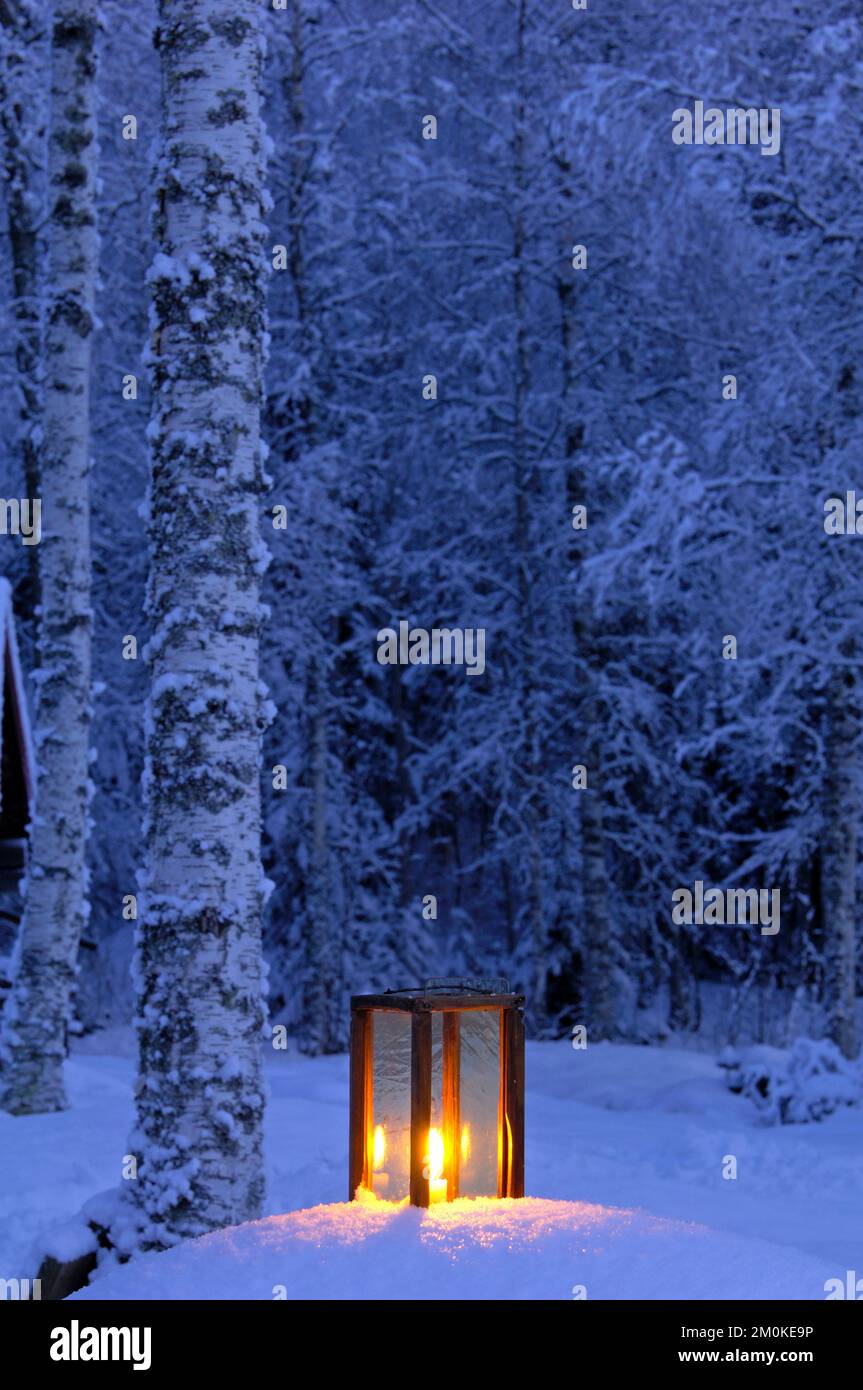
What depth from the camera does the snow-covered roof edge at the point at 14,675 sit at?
565 inches

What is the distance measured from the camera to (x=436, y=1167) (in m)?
3.96

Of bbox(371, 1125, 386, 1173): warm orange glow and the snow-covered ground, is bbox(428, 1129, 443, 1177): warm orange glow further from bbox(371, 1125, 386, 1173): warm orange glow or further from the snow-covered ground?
bbox(371, 1125, 386, 1173): warm orange glow

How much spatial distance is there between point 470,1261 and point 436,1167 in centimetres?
62

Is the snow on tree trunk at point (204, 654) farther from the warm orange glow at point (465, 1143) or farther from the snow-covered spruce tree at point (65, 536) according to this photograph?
the snow-covered spruce tree at point (65, 536)

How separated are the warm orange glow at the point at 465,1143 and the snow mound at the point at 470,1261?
8.6 inches

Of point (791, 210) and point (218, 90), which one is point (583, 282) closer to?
point (791, 210)

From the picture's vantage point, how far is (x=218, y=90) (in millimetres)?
5992

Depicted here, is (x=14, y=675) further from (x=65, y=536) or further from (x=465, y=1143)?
(x=465, y=1143)

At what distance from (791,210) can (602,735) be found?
6379 mm

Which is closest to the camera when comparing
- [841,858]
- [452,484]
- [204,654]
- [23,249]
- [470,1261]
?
[470,1261]

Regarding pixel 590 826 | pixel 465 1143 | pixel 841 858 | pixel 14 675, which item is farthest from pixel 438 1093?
pixel 590 826

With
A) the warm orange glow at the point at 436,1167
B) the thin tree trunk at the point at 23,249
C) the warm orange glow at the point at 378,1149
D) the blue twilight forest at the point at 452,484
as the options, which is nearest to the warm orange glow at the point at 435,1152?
the warm orange glow at the point at 436,1167
